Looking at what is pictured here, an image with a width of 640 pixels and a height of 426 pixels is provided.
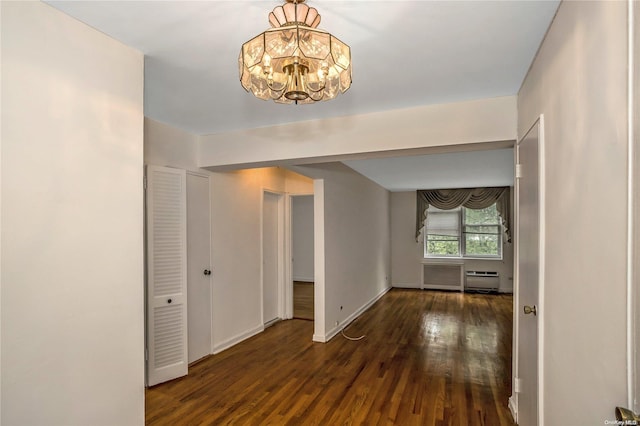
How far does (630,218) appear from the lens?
34.8 inches

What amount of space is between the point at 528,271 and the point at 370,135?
1566 millimetres

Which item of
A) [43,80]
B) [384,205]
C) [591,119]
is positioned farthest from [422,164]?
[43,80]

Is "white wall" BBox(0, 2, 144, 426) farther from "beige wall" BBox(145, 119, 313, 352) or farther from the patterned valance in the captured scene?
the patterned valance

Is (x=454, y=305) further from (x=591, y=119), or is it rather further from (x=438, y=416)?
(x=591, y=119)

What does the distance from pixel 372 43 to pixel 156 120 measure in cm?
231

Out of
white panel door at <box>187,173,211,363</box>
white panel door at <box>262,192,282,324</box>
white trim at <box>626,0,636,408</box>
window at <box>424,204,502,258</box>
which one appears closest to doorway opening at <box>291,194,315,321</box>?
window at <box>424,204,502,258</box>

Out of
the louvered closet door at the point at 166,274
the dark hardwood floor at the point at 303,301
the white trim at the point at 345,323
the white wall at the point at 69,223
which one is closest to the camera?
the white wall at the point at 69,223

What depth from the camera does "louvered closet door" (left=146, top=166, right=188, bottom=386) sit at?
302cm

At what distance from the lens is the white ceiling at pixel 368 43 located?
58.3 inches

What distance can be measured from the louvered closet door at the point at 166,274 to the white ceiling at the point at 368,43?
86 cm

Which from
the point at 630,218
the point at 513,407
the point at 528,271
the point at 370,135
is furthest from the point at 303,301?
the point at 630,218

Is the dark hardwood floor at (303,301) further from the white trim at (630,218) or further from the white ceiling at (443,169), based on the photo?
the white trim at (630,218)

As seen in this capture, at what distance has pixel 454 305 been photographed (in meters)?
6.22

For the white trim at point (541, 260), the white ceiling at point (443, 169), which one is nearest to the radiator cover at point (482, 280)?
the white ceiling at point (443, 169)
